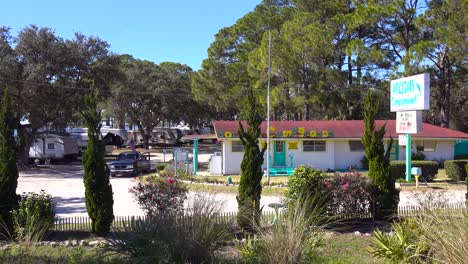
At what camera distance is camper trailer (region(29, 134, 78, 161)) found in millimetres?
41469

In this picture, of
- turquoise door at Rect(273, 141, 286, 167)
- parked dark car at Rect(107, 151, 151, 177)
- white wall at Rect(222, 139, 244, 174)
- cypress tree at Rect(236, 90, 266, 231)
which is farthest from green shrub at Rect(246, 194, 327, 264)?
parked dark car at Rect(107, 151, 151, 177)

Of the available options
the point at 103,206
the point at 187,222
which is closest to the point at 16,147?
the point at 103,206

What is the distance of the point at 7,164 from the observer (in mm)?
11078

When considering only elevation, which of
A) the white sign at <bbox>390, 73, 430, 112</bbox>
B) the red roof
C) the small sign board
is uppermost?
the white sign at <bbox>390, 73, 430, 112</bbox>

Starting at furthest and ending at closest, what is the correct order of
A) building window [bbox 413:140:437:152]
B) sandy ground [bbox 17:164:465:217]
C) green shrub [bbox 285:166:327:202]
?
building window [bbox 413:140:437:152] < sandy ground [bbox 17:164:465:217] < green shrub [bbox 285:166:327:202]

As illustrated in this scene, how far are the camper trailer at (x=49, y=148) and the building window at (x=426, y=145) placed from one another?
29865 millimetres

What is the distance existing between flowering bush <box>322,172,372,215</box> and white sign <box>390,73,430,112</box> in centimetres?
1014

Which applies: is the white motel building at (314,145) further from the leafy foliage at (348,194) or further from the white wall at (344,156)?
the leafy foliage at (348,194)

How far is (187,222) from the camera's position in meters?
6.58

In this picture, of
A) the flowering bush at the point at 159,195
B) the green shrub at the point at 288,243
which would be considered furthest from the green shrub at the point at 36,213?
the green shrub at the point at 288,243

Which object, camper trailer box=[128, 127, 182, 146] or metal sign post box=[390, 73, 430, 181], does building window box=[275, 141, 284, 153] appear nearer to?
metal sign post box=[390, 73, 430, 181]

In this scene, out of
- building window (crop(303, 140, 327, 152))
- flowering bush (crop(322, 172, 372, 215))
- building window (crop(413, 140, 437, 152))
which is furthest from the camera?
building window (crop(413, 140, 437, 152))

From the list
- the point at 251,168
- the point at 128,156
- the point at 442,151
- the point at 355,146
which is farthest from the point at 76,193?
the point at 442,151

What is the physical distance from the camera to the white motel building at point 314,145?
98.1 ft
